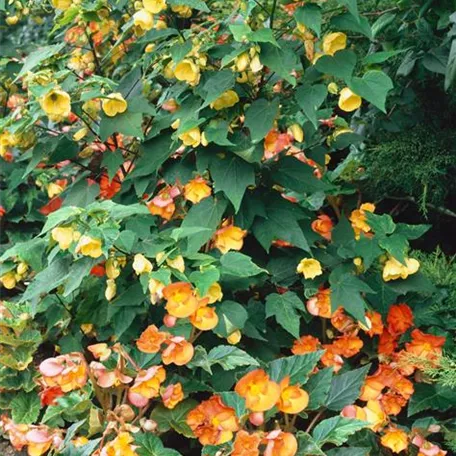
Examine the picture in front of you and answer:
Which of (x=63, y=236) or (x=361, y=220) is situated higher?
(x=63, y=236)

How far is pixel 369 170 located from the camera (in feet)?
8.14

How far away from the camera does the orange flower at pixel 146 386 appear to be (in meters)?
1.71

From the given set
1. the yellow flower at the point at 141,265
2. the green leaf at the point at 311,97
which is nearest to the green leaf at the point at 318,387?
the yellow flower at the point at 141,265

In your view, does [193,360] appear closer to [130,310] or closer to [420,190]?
[130,310]

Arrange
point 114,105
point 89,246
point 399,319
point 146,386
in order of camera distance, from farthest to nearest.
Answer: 1. point 399,319
2. point 114,105
3. point 146,386
4. point 89,246

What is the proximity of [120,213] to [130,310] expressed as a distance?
0.36 metres

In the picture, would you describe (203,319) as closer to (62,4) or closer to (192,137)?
(192,137)

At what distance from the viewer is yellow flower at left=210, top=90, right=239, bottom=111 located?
6.06 ft

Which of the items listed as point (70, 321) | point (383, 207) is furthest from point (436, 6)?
point (70, 321)

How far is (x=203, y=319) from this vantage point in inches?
68.7

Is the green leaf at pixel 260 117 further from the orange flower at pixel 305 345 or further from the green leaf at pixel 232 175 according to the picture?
the orange flower at pixel 305 345

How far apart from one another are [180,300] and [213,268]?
10cm

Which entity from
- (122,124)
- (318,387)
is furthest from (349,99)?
(318,387)

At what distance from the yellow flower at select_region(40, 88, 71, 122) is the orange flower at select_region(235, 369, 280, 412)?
75cm
